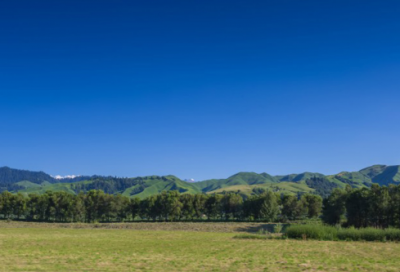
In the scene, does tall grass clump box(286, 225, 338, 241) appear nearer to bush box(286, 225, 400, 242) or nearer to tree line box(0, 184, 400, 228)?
bush box(286, 225, 400, 242)

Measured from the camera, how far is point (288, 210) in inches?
6457

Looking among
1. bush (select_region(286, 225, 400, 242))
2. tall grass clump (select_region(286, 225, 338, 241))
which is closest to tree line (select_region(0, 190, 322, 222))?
tall grass clump (select_region(286, 225, 338, 241))

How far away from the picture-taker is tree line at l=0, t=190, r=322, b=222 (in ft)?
538

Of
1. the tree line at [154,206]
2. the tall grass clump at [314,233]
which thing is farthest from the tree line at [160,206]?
the tall grass clump at [314,233]

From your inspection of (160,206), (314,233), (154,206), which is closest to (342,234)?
(314,233)

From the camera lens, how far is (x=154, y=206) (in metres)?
175

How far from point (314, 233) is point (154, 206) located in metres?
118

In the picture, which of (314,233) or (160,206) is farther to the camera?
(160,206)

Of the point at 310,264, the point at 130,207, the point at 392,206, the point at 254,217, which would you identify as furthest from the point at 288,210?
the point at 310,264

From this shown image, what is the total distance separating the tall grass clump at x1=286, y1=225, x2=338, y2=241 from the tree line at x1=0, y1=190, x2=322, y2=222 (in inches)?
3489

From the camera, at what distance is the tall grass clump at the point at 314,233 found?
69688mm

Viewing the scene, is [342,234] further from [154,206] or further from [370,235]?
[154,206]

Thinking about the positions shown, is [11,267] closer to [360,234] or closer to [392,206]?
[360,234]

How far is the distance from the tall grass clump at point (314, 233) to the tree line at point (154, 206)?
8863 cm
